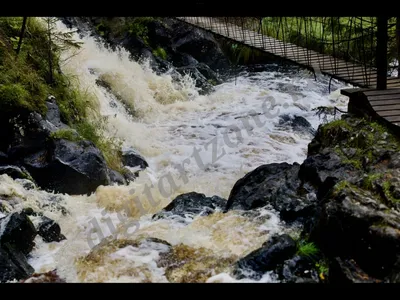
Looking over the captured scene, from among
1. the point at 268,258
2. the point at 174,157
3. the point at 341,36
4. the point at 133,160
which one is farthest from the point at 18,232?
the point at 341,36

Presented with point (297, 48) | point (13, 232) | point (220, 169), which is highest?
point (297, 48)

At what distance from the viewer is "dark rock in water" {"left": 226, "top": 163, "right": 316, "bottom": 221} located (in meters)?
4.26

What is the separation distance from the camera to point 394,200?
3199 millimetres

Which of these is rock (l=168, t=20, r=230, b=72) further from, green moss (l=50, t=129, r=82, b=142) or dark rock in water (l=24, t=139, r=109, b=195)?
dark rock in water (l=24, t=139, r=109, b=195)

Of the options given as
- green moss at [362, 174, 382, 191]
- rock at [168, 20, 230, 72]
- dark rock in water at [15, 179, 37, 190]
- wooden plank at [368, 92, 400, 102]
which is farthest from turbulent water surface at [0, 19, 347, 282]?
wooden plank at [368, 92, 400, 102]

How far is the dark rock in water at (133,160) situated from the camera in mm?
7176

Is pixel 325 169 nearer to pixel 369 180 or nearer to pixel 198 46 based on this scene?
pixel 369 180

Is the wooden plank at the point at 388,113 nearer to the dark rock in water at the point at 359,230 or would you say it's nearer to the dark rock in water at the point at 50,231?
the dark rock in water at the point at 359,230

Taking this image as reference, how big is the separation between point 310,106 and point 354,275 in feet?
26.5

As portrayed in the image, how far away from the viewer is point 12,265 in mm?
3678

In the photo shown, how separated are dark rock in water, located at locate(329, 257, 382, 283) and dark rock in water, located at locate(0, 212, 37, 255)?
3.03 metres

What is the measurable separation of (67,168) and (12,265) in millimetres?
2136

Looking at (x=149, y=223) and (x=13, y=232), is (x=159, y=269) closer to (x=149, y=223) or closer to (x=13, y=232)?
(x=149, y=223)
